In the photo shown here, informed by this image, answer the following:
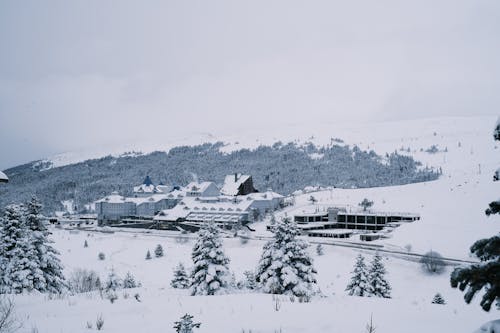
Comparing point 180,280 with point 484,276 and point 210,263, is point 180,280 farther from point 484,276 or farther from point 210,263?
point 484,276

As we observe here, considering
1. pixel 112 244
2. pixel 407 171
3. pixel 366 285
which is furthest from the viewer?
pixel 407 171

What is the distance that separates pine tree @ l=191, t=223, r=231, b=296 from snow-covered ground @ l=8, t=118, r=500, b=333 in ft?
12.3

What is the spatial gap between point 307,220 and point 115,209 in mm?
60792

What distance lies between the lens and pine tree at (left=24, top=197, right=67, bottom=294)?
24.8 metres

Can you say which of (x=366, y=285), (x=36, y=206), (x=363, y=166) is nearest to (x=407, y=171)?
(x=363, y=166)

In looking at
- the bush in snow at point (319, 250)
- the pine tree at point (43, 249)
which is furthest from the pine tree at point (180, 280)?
the bush in snow at point (319, 250)

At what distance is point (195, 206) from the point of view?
324 ft

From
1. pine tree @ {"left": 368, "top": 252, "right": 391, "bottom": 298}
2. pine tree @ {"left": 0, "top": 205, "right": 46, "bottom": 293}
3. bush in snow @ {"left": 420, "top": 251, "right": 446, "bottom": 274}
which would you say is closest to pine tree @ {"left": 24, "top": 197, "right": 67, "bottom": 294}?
pine tree @ {"left": 0, "top": 205, "right": 46, "bottom": 293}

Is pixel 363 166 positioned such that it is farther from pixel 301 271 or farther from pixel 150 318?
pixel 150 318

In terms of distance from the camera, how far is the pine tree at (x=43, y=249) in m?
24.8

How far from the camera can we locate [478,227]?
2362 inches

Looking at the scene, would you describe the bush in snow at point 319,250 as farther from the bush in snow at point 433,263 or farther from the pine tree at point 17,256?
the pine tree at point 17,256

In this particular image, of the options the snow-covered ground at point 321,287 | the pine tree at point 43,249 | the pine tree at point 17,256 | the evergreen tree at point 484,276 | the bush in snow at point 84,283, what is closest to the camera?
the evergreen tree at point 484,276

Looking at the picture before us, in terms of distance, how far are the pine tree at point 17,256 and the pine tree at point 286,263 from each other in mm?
13825
